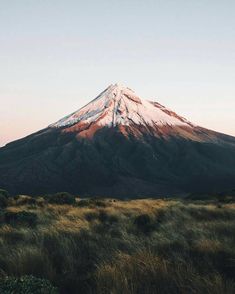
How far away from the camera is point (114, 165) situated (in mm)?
143375

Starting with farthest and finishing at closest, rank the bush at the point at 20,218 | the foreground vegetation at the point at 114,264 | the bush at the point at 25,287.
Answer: the bush at the point at 20,218
the foreground vegetation at the point at 114,264
the bush at the point at 25,287

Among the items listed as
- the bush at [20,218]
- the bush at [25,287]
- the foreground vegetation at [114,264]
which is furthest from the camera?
the bush at [20,218]

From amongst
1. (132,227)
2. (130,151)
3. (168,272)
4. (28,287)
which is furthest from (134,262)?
(130,151)

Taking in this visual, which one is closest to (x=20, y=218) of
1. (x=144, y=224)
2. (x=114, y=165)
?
(x=144, y=224)

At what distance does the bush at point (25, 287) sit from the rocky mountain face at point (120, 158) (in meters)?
108

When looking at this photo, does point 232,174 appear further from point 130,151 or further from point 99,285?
point 99,285

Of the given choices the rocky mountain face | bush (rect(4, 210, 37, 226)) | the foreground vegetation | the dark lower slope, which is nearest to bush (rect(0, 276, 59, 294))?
the foreground vegetation

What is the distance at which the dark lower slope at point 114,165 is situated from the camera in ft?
398

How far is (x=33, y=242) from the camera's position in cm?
1050

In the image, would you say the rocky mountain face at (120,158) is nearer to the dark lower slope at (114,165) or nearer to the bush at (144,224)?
the dark lower slope at (114,165)

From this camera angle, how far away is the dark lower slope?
121 metres

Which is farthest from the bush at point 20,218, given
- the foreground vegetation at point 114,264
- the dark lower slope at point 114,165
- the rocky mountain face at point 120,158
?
the dark lower slope at point 114,165

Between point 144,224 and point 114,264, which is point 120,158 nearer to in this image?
point 144,224

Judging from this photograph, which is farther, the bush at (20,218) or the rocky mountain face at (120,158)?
the rocky mountain face at (120,158)
